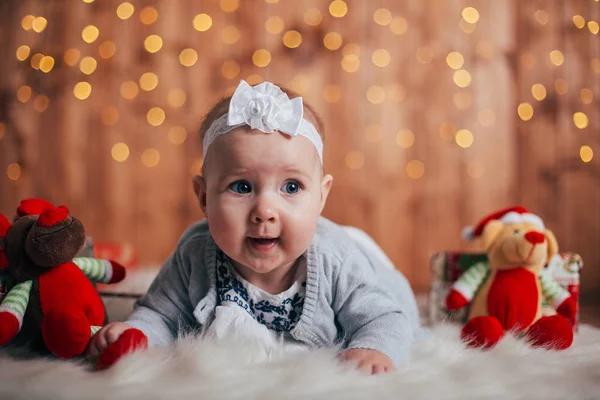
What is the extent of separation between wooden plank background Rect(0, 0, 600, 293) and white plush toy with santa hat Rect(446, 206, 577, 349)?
2.53 ft

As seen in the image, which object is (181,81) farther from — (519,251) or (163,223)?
(519,251)

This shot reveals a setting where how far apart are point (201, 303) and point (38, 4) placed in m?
1.63

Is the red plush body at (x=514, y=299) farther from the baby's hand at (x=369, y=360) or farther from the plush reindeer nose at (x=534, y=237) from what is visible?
the baby's hand at (x=369, y=360)

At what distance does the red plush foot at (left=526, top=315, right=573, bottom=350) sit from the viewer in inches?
38.2

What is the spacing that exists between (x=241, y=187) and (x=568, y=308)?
0.73 metres

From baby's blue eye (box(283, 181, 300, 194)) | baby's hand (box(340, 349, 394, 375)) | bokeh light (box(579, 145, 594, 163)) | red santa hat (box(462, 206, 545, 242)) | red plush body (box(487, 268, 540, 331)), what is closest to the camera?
baby's hand (box(340, 349, 394, 375))

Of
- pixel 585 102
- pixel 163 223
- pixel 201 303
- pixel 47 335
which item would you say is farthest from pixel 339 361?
pixel 585 102

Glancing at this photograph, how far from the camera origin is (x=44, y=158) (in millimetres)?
2117

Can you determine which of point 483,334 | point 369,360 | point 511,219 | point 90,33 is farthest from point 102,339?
point 90,33

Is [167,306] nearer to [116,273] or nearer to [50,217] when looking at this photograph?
[116,273]

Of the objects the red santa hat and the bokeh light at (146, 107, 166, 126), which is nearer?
the red santa hat

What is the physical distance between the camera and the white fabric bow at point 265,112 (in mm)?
886

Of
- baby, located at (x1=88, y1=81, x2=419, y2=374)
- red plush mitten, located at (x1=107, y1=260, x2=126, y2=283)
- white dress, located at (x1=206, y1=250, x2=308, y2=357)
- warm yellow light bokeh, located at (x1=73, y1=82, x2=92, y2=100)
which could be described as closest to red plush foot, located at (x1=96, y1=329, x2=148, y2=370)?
baby, located at (x1=88, y1=81, x2=419, y2=374)

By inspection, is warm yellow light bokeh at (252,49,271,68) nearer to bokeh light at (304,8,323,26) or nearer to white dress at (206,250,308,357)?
bokeh light at (304,8,323,26)
